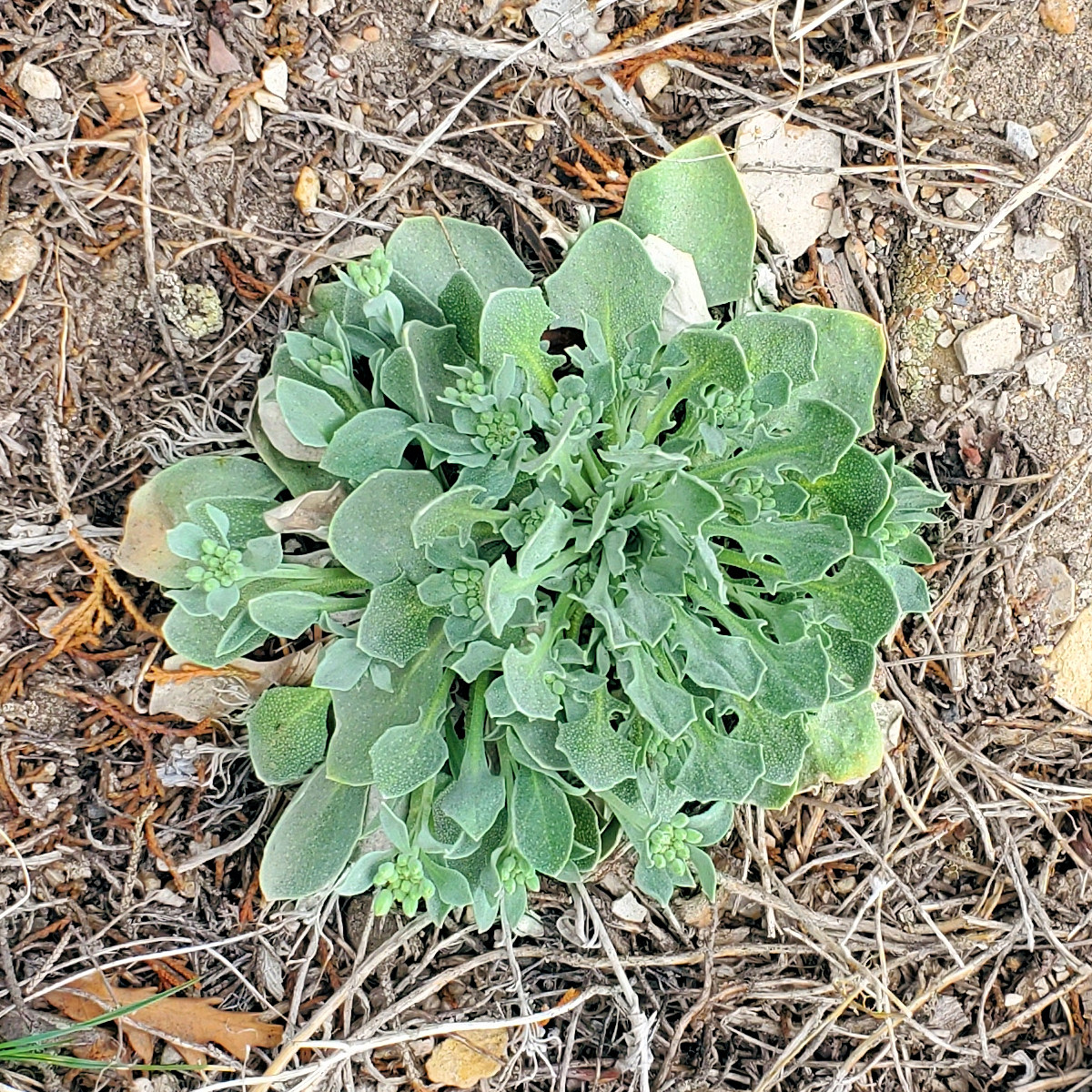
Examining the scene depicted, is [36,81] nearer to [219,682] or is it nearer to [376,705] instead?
[219,682]

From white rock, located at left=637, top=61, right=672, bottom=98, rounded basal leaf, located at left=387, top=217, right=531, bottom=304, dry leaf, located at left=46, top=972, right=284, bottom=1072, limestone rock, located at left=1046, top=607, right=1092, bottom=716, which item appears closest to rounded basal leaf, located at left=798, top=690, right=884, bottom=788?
limestone rock, located at left=1046, top=607, right=1092, bottom=716

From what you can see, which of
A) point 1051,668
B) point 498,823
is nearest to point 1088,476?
point 1051,668

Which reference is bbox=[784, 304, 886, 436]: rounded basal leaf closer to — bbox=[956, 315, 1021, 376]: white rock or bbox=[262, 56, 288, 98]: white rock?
bbox=[956, 315, 1021, 376]: white rock

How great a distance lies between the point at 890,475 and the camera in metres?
2.22

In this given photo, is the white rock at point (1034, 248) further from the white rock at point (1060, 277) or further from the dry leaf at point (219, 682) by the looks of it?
the dry leaf at point (219, 682)

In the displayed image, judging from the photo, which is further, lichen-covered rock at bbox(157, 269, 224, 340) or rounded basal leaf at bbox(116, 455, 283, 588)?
lichen-covered rock at bbox(157, 269, 224, 340)

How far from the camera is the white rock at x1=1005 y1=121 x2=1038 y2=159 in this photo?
2572 mm

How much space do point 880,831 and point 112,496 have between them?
80.4 inches

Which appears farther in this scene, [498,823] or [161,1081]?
[161,1081]

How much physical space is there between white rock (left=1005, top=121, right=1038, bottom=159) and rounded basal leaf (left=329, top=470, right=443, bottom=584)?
1725mm

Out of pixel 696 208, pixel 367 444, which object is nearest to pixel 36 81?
pixel 367 444

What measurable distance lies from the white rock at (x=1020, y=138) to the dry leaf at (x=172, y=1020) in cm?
279

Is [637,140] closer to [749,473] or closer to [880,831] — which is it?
[749,473]

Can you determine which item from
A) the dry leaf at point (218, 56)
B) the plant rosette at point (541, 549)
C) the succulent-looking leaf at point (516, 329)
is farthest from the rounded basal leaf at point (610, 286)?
the dry leaf at point (218, 56)
